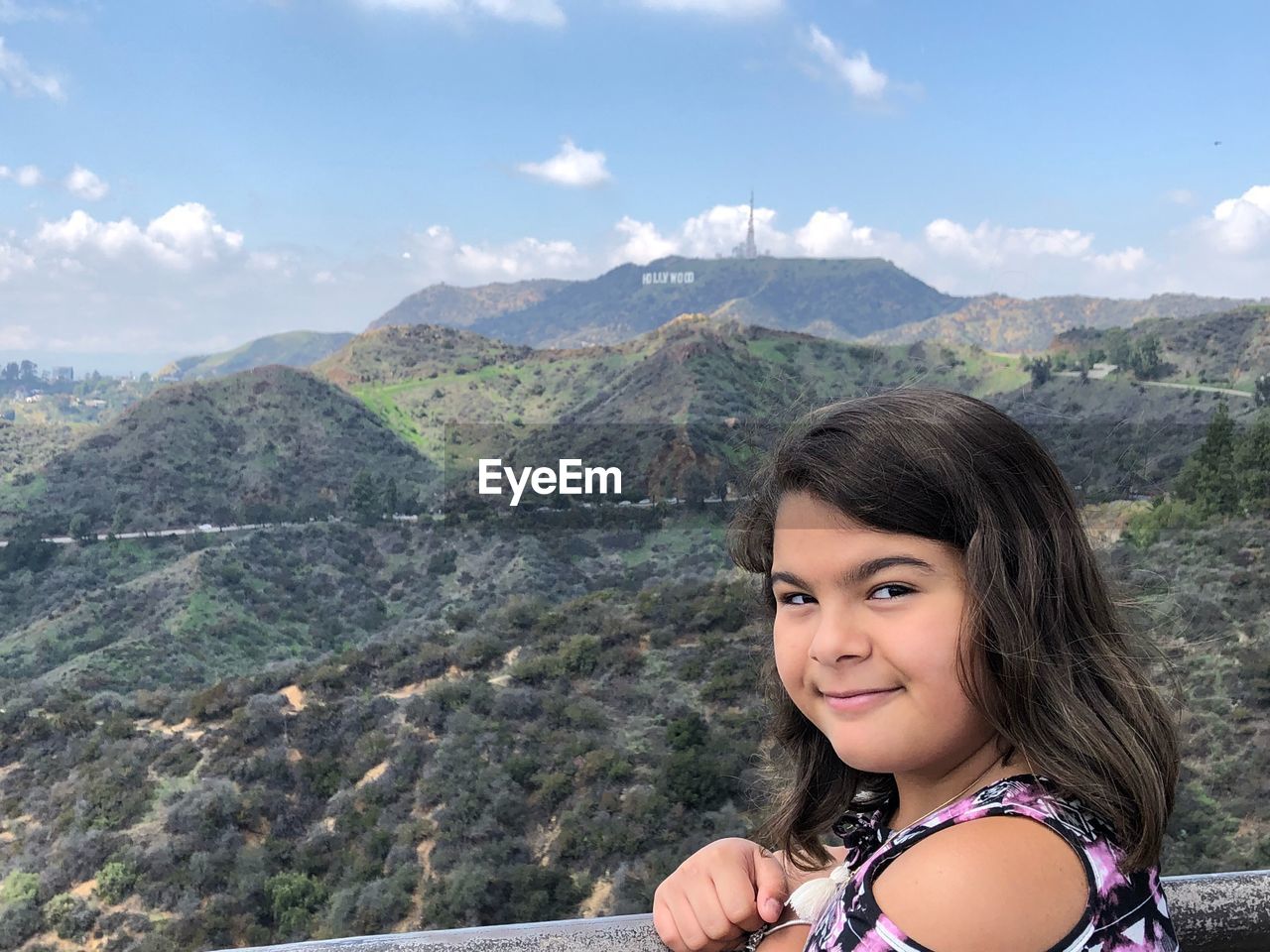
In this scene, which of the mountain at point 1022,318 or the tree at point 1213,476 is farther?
the mountain at point 1022,318

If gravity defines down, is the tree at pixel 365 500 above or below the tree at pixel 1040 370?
below

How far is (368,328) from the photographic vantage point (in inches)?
1100

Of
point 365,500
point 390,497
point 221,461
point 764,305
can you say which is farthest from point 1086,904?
point 764,305

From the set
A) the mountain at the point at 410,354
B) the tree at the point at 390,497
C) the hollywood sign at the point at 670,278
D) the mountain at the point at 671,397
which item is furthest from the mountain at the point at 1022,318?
the tree at the point at 390,497

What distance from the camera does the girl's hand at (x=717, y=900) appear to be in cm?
91

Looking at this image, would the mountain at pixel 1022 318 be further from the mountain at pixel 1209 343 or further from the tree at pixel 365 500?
the tree at pixel 365 500

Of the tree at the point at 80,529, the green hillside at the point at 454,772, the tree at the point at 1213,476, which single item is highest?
the tree at the point at 1213,476

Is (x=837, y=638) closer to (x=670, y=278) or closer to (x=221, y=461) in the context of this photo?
(x=221, y=461)

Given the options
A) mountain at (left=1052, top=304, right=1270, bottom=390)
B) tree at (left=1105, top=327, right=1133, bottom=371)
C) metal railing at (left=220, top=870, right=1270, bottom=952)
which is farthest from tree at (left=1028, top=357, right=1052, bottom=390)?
metal railing at (left=220, top=870, right=1270, bottom=952)

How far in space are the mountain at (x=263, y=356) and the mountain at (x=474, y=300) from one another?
2.40 meters

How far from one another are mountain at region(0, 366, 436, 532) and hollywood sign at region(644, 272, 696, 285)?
11488 mm

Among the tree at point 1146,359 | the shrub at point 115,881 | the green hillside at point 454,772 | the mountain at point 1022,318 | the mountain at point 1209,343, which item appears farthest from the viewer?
the mountain at point 1022,318

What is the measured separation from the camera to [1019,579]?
763 millimetres

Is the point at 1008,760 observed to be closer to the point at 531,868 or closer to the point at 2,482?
the point at 531,868
